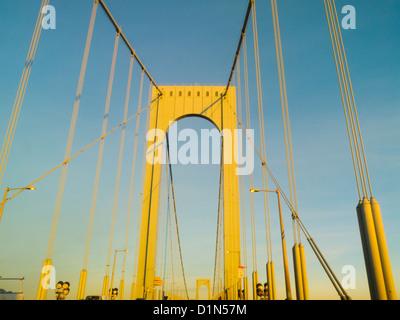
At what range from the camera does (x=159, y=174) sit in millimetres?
24172

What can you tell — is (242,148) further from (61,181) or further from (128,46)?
(61,181)

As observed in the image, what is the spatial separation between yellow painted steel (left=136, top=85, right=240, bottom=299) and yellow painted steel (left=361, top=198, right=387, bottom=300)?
17550mm

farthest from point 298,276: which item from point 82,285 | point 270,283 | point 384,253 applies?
point 82,285

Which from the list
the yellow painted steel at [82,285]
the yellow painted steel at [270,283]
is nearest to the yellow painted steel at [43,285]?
the yellow painted steel at [82,285]

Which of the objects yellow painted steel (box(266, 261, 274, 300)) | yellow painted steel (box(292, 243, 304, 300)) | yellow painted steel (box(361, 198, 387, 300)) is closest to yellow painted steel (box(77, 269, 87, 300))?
yellow painted steel (box(266, 261, 274, 300))

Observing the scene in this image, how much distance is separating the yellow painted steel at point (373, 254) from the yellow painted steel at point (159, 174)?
17550 millimetres

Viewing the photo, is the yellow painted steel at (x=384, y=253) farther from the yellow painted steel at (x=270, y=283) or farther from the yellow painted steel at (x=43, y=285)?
the yellow painted steel at (x=270, y=283)

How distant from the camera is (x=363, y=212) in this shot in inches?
189

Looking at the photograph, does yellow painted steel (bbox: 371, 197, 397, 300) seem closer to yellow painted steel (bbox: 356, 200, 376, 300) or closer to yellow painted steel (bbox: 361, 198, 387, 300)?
yellow painted steel (bbox: 361, 198, 387, 300)

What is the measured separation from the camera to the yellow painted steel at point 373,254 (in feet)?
14.8

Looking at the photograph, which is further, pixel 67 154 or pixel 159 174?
pixel 159 174

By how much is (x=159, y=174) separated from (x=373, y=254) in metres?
20.5

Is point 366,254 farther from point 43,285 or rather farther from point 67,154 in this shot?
point 67,154
